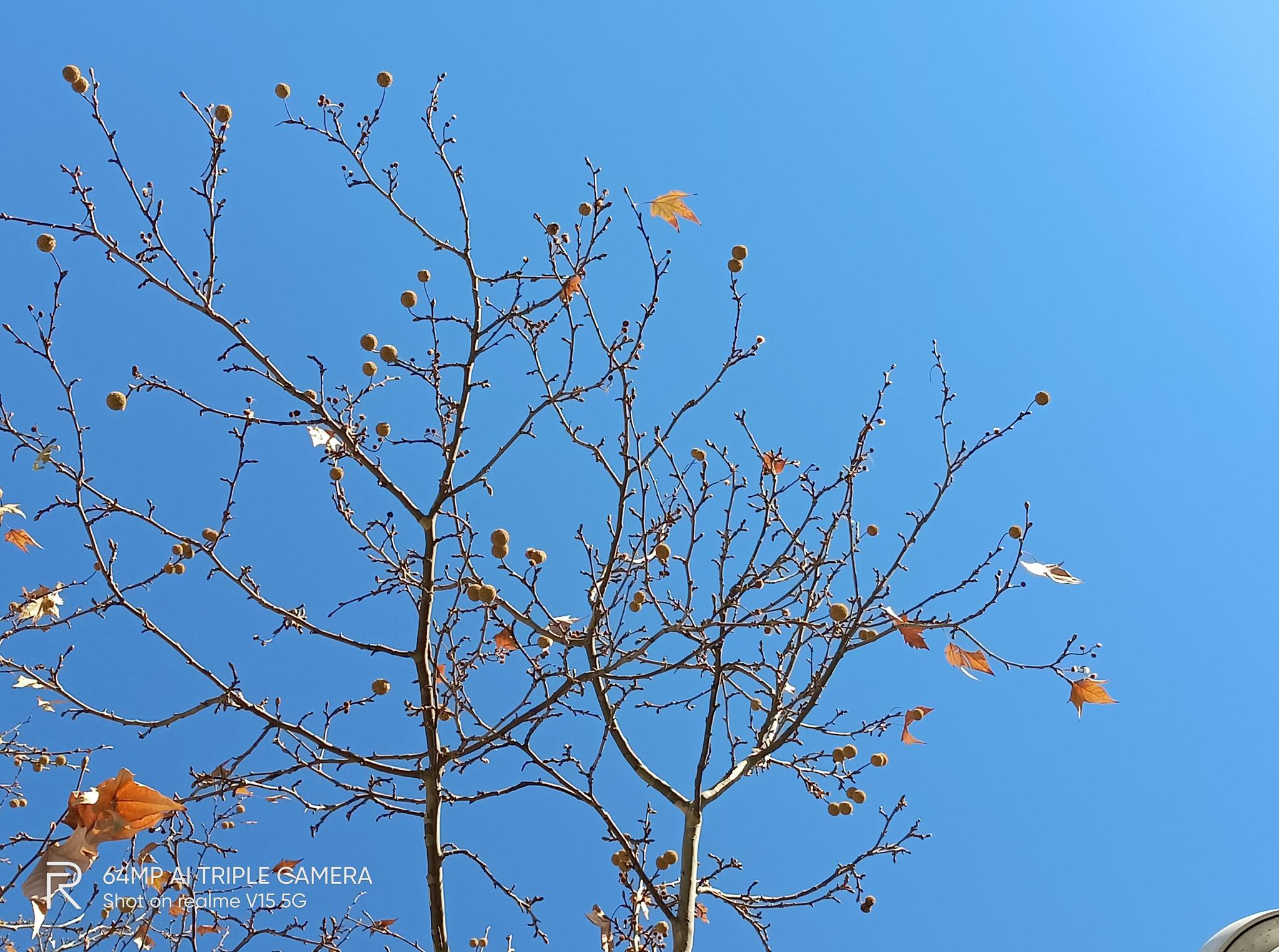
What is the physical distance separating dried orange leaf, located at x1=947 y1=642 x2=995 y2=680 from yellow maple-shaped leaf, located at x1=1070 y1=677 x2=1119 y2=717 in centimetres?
34

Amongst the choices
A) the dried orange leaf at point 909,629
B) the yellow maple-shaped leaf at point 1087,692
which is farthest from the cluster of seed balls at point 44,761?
the yellow maple-shaped leaf at point 1087,692

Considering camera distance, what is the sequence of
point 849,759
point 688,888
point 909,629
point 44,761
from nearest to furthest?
point 909,629 → point 688,888 → point 849,759 → point 44,761

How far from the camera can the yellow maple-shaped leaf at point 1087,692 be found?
9.77ft

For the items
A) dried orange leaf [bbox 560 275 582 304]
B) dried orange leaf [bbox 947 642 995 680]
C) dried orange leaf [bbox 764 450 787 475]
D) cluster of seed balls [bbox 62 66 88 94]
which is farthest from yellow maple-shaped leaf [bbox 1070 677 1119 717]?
cluster of seed balls [bbox 62 66 88 94]

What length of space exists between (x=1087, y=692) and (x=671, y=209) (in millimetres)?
1964

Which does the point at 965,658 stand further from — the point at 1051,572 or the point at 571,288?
the point at 571,288

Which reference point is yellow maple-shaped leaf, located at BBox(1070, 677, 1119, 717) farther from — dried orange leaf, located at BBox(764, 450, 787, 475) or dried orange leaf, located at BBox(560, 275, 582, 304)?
dried orange leaf, located at BBox(560, 275, 582, 304)

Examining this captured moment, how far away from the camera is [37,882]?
233 centimetres

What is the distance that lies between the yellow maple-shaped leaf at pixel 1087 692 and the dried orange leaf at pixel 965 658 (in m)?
0.34

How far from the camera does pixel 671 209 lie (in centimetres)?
345

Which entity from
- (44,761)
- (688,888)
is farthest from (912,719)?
(44,761)

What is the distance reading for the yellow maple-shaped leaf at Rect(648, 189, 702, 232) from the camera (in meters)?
3.38

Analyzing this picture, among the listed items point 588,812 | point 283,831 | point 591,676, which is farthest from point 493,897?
point 591,676

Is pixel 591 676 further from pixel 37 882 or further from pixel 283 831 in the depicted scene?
pixel 283 831
